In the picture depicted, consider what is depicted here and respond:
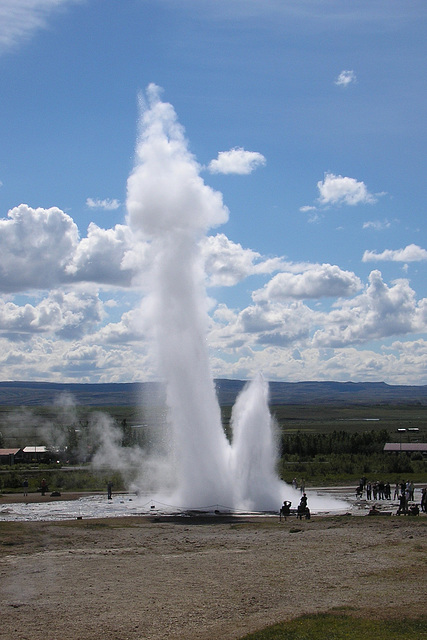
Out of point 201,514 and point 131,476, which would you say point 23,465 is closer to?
point 131,476

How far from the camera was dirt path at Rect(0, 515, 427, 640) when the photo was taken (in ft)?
38.2

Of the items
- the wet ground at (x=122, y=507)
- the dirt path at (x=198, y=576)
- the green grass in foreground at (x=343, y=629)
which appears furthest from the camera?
the wet ground at (x=122, y=507)

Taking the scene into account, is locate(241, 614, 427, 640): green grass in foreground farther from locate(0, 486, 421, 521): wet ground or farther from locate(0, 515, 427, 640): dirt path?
locate(0, 486, 421, 521): wet ground

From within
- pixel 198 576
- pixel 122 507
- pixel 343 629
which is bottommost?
pixel 122 507

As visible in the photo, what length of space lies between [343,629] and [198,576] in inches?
205

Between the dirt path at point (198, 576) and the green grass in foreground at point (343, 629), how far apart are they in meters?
0.49

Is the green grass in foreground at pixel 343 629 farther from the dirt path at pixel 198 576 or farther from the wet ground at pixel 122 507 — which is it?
the wet ground at pixel 122 507

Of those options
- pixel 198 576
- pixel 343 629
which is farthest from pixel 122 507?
pixel 343 629

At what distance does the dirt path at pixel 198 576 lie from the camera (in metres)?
11.6

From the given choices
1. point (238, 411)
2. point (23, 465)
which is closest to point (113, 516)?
point (238, 411)

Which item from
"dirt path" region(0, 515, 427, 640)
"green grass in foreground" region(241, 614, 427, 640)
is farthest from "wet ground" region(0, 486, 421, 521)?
"green grass in foreground" region(241, 614, 427, 640)

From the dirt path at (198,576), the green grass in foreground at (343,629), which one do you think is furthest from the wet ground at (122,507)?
the green grass in foreground at (343,629)

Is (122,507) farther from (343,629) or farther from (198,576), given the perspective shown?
(343,629)

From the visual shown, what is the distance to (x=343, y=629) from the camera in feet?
34.6
